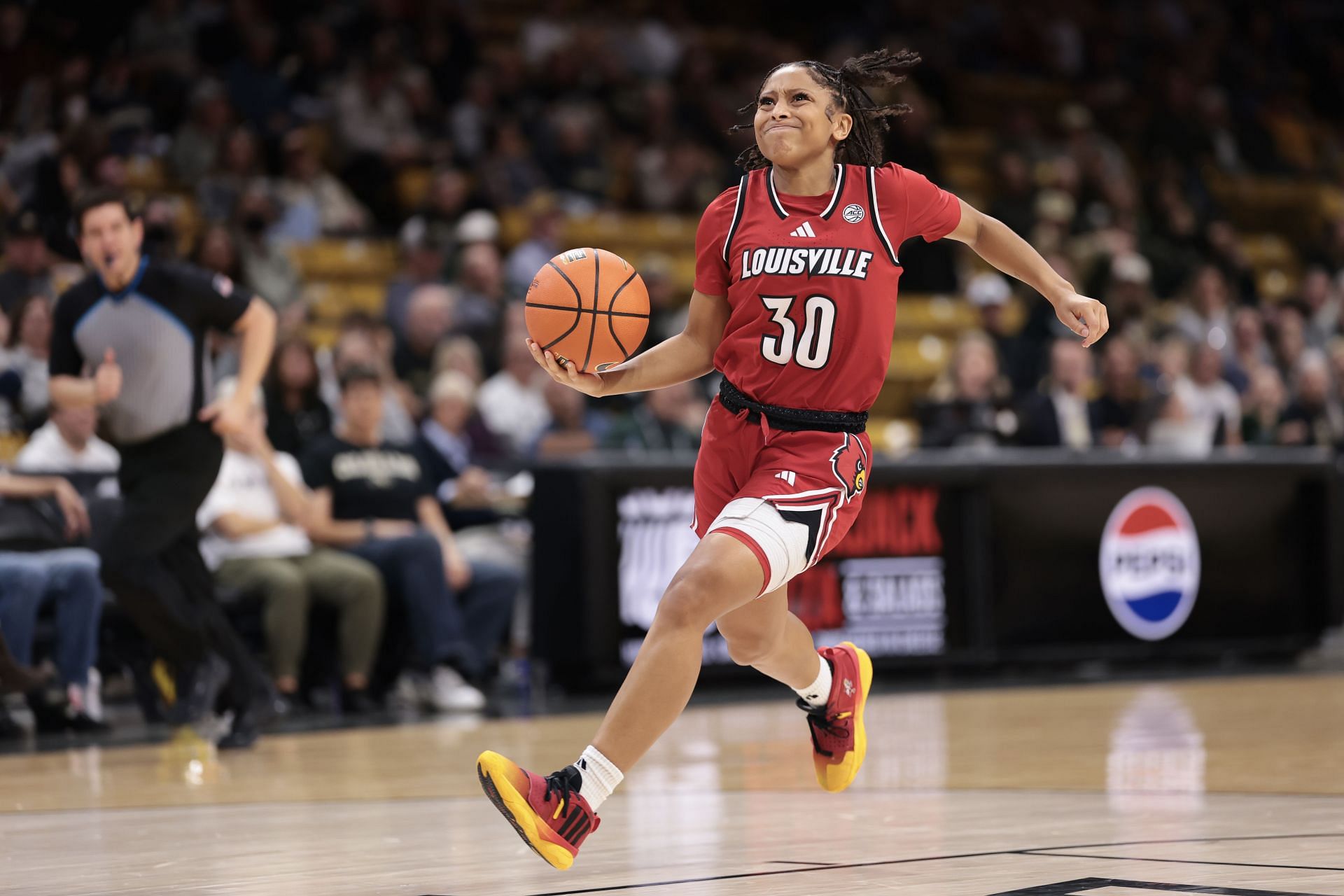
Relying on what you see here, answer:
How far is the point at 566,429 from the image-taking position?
38.1ft

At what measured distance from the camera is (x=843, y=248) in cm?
493

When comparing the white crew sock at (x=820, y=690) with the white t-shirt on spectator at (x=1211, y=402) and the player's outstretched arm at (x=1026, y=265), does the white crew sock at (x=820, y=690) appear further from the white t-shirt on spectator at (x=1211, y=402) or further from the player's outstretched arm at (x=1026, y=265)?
the white t-shirt on spectator at (x=1211, y=402)

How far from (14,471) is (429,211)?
5664 millimetres

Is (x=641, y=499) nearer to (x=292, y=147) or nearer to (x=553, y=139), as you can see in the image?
(x=292, y=147)

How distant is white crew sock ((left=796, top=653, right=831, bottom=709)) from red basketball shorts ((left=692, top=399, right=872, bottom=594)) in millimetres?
596

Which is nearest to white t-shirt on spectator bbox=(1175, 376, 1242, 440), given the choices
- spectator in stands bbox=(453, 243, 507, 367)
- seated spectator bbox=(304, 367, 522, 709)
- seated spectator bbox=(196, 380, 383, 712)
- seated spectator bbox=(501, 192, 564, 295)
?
seated spectator bbox=(501, 192, 564, 295)

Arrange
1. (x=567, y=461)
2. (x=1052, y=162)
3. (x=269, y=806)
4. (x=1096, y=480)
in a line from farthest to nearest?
1. (x=1052, y=162)
2. (x=1096, y=480)
3. (x=567, y=461)
4. (x=269, y=806)

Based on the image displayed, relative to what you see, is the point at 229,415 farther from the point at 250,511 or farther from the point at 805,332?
the point at 805,332

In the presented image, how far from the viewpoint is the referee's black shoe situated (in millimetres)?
7852

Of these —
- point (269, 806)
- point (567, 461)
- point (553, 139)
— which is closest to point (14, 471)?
point (567, 461)

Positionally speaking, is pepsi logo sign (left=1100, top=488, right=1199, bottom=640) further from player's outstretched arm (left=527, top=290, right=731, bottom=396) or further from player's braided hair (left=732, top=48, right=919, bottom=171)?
player's outstretched arm (left=527, top=290, right=731, bottom=396)

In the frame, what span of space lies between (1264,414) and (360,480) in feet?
24.0

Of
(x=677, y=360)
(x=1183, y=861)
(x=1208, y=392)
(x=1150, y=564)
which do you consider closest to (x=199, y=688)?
(x=677, y=360)

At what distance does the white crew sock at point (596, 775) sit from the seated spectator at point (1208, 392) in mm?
10175
